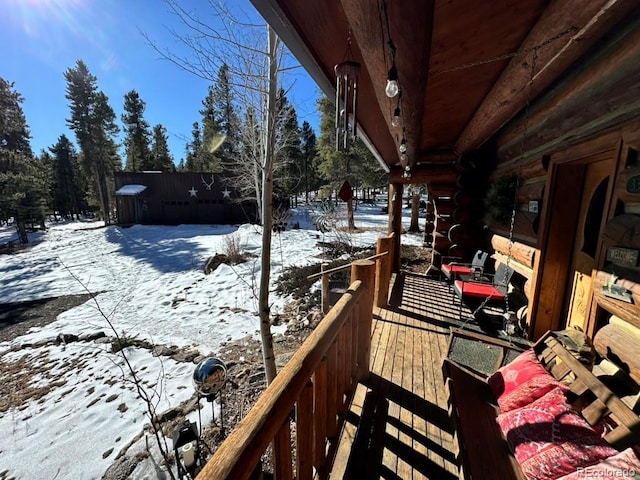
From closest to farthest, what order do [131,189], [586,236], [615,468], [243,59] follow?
[615,468], [586,236], [243,59], [131,189]

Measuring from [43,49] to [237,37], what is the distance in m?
5.68

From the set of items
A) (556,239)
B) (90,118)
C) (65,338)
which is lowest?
(65,338)

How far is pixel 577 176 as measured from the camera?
276cm

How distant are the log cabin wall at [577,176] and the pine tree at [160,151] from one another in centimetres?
3076

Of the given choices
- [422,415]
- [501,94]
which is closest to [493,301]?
[422,415]

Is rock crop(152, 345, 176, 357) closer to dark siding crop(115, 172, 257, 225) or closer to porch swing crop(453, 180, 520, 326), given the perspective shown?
porch swing crop(453, 180, 520, 326)

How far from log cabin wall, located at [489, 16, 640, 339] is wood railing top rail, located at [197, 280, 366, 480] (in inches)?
80.4

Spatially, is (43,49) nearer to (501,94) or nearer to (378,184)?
(501,94)

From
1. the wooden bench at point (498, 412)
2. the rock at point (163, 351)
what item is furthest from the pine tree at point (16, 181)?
the wooden bench at point (498, 412)

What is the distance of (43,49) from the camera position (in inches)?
223

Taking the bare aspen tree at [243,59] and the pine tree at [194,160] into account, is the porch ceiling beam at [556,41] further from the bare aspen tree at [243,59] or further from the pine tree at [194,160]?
the pine tree at [194,160]

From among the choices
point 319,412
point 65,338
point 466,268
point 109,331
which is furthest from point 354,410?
point 65,338

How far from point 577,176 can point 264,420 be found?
360 centimetres

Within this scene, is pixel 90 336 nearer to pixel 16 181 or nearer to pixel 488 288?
pixel 488 288
